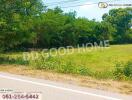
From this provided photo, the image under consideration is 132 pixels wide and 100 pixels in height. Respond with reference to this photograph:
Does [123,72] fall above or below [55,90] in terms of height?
below

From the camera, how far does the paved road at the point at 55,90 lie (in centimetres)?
943

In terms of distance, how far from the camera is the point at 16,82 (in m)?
11.7

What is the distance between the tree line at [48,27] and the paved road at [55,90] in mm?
8809

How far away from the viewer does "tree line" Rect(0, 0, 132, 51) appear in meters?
20.8

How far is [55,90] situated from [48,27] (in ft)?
162

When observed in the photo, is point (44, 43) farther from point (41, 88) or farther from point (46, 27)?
point (41, 88)

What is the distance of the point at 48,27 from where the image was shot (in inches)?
2335

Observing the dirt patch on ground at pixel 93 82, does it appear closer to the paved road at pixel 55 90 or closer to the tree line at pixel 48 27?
the paved road at pixel 55 90

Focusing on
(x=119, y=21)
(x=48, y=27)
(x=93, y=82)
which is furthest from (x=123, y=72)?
(x=119, y=21)

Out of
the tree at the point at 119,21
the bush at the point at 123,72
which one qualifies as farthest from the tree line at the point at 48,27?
the bush at the point at 123,72

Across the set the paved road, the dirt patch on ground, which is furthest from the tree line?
the paved road

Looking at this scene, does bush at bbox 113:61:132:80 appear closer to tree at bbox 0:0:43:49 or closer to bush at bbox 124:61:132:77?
bush at bbox 124:61:132:77

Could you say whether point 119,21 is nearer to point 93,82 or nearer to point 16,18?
point 16,18

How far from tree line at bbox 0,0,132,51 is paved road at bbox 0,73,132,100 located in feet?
28.9
